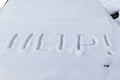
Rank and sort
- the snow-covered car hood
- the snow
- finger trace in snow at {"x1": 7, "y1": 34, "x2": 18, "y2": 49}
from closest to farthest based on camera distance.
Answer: the snow-covered car hood
finger trace in snow at {"x1": 7, "y1": 34, "x2": 18, "y2": 49}
the snow

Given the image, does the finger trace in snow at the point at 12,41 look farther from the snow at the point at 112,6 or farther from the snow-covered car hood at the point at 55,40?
the snow at the point at 112,6

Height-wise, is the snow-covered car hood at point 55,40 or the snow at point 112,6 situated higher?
the snow at point 112,6

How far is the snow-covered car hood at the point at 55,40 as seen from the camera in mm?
1883

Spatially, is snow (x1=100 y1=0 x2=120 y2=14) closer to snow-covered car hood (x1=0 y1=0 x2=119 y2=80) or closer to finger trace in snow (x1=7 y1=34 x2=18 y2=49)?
snow-covered car hood (x1=0 y1=0 x2=119 y2=80)

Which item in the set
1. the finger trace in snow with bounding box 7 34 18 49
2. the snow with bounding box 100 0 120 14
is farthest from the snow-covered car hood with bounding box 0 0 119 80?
the snow with bounding box 100 0 120 14

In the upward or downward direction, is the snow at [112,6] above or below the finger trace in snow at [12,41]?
above

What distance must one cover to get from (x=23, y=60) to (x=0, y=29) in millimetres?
737

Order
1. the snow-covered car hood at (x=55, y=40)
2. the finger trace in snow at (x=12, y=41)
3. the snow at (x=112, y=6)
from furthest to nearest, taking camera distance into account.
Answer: the snow at (x=112, y=6) → the finger trace in snow at (x=12, y=41) → the snow-covered car hood at (x=55, y=40)

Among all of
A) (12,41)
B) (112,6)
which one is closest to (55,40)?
(12,41)

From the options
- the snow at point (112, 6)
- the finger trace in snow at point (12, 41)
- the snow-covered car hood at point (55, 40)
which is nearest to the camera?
the snow-covered car hood at point (55, 40)

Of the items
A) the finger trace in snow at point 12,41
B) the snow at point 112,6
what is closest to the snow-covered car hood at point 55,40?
the finger trace in snow at point 12,41

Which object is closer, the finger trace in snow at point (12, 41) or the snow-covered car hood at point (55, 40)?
the snow-covered car hood at point (55, 40)

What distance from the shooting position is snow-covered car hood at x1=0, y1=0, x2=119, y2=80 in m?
1.88

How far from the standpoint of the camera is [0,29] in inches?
102
